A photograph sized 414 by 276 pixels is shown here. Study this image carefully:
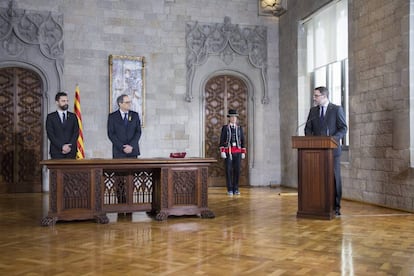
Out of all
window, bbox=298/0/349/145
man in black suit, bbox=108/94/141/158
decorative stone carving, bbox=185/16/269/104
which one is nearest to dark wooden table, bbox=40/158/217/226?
man in black suit, bbox=108/94/141/158

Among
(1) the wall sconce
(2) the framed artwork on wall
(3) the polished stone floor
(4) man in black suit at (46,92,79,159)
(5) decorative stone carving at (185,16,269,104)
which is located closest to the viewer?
(3) the polished stone floor

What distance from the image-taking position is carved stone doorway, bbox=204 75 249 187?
11.0 m

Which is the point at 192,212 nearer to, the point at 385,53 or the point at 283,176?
the point at 385,53

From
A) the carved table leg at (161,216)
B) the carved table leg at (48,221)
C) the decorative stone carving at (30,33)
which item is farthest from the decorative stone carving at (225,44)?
the carved table leg at (48,221)

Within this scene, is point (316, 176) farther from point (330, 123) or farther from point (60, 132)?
point (60, 132)

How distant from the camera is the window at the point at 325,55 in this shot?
880 centimetres

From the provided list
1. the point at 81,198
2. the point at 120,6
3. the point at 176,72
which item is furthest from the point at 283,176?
the point at 81,198

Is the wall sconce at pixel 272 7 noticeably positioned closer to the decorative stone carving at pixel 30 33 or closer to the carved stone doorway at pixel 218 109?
the carved stone doorway at pixel 218 109

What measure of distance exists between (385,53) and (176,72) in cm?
487

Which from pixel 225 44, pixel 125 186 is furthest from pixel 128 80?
pixel 125 186

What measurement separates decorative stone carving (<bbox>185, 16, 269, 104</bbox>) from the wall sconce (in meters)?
0.38

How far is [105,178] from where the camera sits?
20.6ft

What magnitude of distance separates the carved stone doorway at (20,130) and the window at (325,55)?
5626mm

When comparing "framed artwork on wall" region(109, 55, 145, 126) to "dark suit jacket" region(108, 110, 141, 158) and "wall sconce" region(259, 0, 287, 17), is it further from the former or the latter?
"dark suit jacket" region(108, 110, 141, 158)
